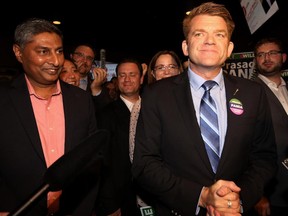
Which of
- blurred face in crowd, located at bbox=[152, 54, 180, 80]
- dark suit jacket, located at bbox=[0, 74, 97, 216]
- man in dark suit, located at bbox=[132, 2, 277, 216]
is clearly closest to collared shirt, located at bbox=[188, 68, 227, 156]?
man in dark suit, located at bbox=[132, 2, 277, 216]

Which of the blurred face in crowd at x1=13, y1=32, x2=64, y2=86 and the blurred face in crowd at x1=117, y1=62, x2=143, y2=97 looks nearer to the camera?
the blurred face in crowd at x1=13, y1=32, x2=64, y2=86

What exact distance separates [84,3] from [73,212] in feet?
20.5

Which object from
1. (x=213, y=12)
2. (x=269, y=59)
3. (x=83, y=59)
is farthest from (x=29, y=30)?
(x=269, y=59)

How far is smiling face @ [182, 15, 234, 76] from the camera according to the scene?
1686 millimetres

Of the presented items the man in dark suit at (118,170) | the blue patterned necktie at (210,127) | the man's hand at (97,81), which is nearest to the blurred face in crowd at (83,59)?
the man's hand at (97,81)

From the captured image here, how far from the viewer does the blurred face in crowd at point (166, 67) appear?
9.78 feet

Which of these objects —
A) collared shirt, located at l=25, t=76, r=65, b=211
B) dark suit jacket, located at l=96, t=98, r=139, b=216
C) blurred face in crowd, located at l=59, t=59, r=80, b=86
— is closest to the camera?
collared shirt, located at l=25, t=76, r=65, b=211

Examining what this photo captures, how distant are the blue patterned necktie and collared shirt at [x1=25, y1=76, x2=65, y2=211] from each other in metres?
0.95

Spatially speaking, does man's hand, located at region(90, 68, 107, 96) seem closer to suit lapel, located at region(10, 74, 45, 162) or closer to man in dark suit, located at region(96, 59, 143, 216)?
man in dark suit, located at region(96, 59, 143, 216)

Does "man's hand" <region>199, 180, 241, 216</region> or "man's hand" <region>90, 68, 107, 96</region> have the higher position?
"man's hand" <region>90, 68, 107, 96</region>

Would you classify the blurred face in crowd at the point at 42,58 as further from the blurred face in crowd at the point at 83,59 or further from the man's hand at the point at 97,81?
the blurred face in crowd at the point at 83,59

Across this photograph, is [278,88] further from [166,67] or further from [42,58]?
[42,58]

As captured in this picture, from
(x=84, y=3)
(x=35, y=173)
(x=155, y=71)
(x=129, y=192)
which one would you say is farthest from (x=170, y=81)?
(x=84, y=3)

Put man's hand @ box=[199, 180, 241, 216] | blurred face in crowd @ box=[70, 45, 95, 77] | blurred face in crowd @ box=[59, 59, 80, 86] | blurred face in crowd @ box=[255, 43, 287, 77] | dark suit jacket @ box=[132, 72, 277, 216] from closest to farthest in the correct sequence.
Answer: man's hand @ box=[199, 180, 241, 216] → dark suit jacket @ box=[132, 72, 277, 216] → blurred face in crowd @ box=[59, 59, 80, 86] → blurred face in crowd @ box=[255, 43, 287, 77] → blurred face in crowd @ box=[70, 45, 95, 77]
